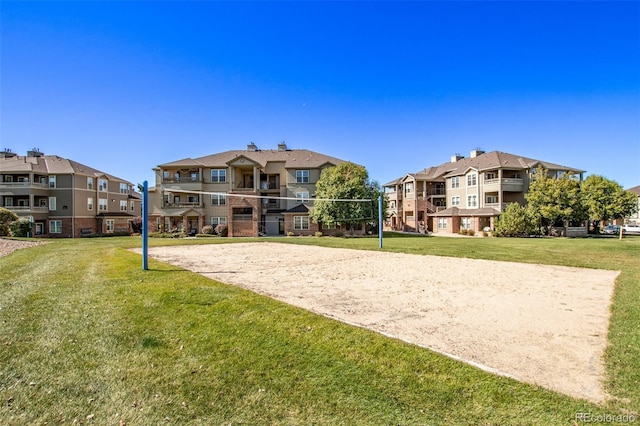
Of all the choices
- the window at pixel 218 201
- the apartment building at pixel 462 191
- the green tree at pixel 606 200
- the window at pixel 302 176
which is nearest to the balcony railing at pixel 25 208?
the window at pixel 218 201

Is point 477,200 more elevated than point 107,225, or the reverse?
point 477,200

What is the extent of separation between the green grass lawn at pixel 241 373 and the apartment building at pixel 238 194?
33.2 metres

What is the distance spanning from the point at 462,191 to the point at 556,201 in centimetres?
1239

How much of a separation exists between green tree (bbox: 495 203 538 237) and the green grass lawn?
34721 millimetres

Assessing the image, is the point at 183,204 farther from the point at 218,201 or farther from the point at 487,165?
the point at 487,165

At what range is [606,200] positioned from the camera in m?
39.4

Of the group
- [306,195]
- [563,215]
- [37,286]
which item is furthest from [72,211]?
[563,215]

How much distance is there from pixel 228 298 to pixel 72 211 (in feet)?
156

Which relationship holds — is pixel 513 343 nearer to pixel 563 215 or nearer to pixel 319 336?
pixel 319 336

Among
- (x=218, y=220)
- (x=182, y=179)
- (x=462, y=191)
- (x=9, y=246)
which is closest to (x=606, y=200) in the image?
(x=462, y=191)

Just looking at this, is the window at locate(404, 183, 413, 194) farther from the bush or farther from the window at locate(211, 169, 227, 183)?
the bush

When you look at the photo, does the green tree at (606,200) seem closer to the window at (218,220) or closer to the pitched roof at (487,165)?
the pitched roof at (487,165)

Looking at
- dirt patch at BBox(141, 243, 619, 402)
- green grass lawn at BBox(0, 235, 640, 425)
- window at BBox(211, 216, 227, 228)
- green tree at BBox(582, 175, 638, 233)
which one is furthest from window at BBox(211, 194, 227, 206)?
green tree at BBox(582, 175, 638, 233)

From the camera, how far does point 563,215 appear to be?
37531 millimetres
